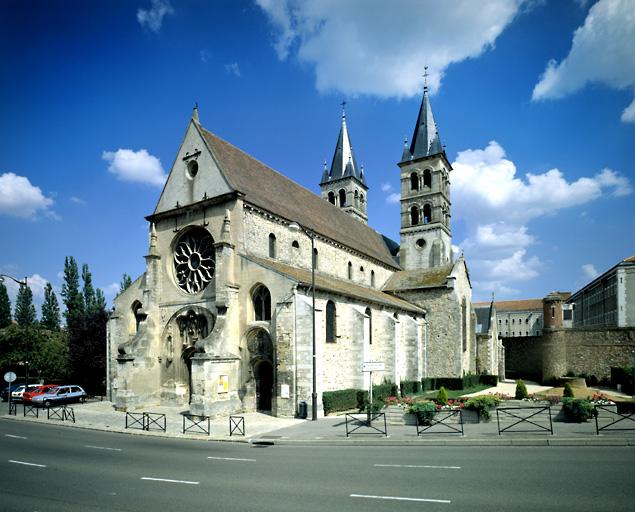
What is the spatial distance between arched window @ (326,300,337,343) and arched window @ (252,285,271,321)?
323 cm

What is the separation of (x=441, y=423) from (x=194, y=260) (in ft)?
54.8

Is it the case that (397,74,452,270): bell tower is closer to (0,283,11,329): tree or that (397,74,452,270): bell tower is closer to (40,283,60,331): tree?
(40,283,60,331): tree

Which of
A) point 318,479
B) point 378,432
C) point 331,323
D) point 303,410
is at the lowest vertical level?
point 303,410

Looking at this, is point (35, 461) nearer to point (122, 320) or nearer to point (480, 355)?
point (122, 320)

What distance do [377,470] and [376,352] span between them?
59.3 feet

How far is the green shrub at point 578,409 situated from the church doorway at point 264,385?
13750 mm

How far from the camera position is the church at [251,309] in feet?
69.9

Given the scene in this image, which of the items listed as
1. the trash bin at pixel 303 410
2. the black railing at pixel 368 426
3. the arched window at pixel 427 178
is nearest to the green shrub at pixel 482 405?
the black railing at pixel 368 426

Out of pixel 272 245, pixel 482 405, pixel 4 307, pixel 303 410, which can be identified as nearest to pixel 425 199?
pixel 272 245

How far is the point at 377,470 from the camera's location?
10227 millimetres

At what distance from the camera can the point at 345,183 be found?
51469mm

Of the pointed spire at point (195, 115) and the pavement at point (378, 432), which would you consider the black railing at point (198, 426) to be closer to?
the pavement at point (378, 432)

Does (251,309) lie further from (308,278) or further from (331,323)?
(331,323)

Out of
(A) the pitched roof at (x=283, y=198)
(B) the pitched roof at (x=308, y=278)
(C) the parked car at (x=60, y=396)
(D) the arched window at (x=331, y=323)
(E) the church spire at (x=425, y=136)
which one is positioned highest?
(E) the church spire at (x=425, y=136)
